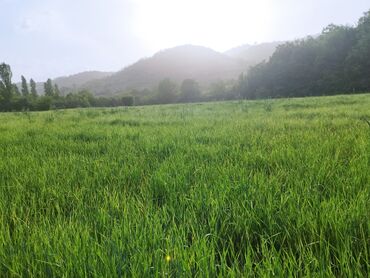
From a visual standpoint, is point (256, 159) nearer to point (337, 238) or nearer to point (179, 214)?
point (179, 214)

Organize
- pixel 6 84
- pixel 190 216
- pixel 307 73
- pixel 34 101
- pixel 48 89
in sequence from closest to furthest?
1. pixel 190 216
2. pixel 307 73
3. pixel 34 101
4. pixel 6 84
5. pixel 48 89

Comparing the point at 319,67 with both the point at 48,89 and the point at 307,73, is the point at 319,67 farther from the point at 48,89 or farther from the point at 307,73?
the point at 48,89

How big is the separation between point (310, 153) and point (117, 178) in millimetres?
2009

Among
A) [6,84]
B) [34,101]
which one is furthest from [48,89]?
[34,101]

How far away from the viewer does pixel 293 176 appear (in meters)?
2.32

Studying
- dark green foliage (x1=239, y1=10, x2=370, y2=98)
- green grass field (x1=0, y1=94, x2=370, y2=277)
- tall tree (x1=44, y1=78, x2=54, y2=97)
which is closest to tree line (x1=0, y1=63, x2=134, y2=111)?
tall tree (x1=44, y1=78, x2=54, y2=97)

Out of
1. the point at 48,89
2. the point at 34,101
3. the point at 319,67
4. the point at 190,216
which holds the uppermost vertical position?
the point at 48,89

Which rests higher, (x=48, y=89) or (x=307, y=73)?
(x=48, y=89)

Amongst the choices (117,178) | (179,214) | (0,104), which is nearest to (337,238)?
(179,214)

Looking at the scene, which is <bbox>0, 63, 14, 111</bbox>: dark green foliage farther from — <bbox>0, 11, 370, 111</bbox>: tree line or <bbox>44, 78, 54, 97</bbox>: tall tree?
<bbox>44, 78, 54, 97</bbox>: tall tree

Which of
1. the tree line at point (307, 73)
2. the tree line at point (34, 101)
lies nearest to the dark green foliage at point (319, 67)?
the tree line at point (307, 73)

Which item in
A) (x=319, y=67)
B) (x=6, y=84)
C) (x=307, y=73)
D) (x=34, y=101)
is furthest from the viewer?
(x=6, y=84)

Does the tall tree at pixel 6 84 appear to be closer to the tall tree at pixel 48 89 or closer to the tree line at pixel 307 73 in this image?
the tree line at pixel 307 73

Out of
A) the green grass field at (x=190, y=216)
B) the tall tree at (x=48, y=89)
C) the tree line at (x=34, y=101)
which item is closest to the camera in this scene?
the green grass field at (x=190, y=216)
